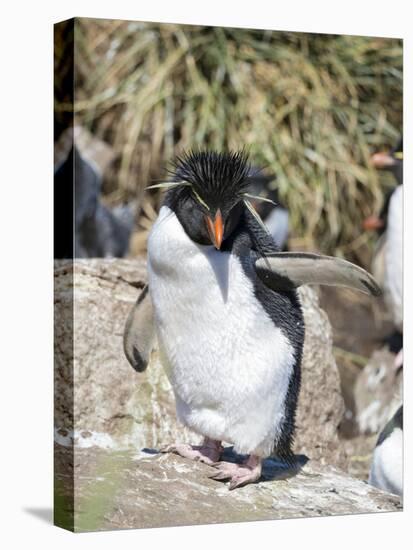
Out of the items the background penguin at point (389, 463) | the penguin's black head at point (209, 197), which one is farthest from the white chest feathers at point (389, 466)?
the penguin's black head at point (209, 197)

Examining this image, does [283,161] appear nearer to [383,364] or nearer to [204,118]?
[204,118]

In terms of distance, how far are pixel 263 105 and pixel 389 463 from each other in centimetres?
147

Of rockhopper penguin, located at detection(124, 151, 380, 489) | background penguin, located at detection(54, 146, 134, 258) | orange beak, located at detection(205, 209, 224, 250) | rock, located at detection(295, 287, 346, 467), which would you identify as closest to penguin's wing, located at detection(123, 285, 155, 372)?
rockhopper penguin, located at detection(124, 151, 380, 489)

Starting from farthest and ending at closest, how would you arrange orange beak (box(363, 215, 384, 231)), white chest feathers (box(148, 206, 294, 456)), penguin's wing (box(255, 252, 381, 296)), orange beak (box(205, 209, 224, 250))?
orange beak (box(363, 215, 384, 231)) → penguin's wing (box(255, 252, 381, 296)) → white chest feathers (box(148, 206, 294, 456)) → orange beak (box(205, 209, 224, 250))

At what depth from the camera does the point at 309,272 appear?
4.25 metres

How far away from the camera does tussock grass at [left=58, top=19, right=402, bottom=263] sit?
4.76 meters

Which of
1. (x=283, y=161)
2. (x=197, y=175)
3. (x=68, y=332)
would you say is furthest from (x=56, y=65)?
(x=283, y=161)

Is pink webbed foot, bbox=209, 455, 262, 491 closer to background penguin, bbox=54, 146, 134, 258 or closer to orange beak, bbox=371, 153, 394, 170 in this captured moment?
background penguin, bbox=54, 146, 134, 258

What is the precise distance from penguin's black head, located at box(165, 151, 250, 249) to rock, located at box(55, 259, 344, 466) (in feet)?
1.40

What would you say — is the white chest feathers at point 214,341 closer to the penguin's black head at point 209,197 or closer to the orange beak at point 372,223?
the penguin's black head at point 209,197

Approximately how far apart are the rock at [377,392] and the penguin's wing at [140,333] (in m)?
1.12

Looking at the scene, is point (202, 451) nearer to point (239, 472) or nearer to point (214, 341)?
point (239, 472)
